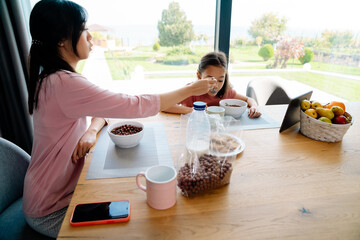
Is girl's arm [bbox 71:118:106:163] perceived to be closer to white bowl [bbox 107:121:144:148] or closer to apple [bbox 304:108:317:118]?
white bowl [bbox 107:121:144:148]

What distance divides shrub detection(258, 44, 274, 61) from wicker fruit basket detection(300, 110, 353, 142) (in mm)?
1635

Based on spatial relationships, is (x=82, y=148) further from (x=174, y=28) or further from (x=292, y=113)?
(x=174, y=28)

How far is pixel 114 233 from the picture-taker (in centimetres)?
58

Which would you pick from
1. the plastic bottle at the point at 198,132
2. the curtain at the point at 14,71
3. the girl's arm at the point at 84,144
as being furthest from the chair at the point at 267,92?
the curtain at the point at 14,71

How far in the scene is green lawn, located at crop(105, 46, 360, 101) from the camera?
2418 mm

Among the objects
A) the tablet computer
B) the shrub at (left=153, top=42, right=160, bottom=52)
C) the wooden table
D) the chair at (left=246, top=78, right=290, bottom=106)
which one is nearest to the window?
the chair at (left=246, top=78, right=290, bottom=106)

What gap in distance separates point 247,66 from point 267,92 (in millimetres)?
785

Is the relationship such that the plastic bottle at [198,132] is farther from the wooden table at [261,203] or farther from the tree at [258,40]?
the tree at [258,40]

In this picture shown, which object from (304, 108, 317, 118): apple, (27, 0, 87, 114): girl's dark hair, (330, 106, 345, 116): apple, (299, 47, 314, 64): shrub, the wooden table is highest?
(27, 0, 87, 114): girl's dark hair

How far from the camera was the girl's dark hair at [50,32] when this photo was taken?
2.81 ft

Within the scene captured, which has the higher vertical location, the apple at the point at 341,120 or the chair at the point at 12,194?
the apple at the point at 341,120

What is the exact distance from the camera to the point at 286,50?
8.54 ft

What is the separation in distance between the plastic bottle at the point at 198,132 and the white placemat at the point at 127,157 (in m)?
0.11

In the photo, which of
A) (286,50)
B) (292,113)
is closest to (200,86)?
(292,113)
